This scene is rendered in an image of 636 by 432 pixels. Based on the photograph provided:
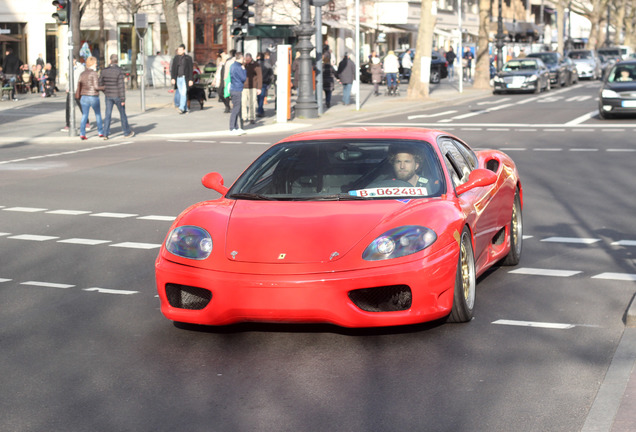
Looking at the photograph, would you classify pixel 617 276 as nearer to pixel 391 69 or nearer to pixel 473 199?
pixel 473 199

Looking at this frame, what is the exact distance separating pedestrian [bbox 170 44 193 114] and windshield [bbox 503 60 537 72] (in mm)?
19350

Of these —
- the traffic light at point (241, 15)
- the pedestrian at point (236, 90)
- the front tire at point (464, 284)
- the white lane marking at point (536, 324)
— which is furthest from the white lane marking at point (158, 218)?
the traffic light at point (241, 15)

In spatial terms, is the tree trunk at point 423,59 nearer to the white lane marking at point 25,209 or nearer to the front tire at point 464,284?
the white lane marking at point 25,209

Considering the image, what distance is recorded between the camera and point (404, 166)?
7836mm

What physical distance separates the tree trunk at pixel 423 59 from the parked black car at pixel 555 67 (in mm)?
11329

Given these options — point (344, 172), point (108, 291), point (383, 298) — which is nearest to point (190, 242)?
point (383, 298)

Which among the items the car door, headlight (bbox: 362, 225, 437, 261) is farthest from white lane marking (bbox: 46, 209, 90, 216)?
headlight (bbox: 362, 225, 437, 261)

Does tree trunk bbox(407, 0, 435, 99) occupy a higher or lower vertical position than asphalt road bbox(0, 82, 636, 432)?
higher

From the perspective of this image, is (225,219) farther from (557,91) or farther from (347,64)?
(557,91)

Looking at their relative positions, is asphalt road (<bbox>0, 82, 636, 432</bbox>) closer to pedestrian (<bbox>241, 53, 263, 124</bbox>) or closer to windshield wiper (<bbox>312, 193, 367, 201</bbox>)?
windshield wiper (<bbox>312, 193, 367, 201</bbox>)

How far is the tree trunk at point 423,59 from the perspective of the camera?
140ft

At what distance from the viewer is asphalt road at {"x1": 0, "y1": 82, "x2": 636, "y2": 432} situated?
5.41m

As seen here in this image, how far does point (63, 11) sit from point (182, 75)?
7.83 meters

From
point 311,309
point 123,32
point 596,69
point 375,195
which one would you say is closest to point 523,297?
point 375,195
